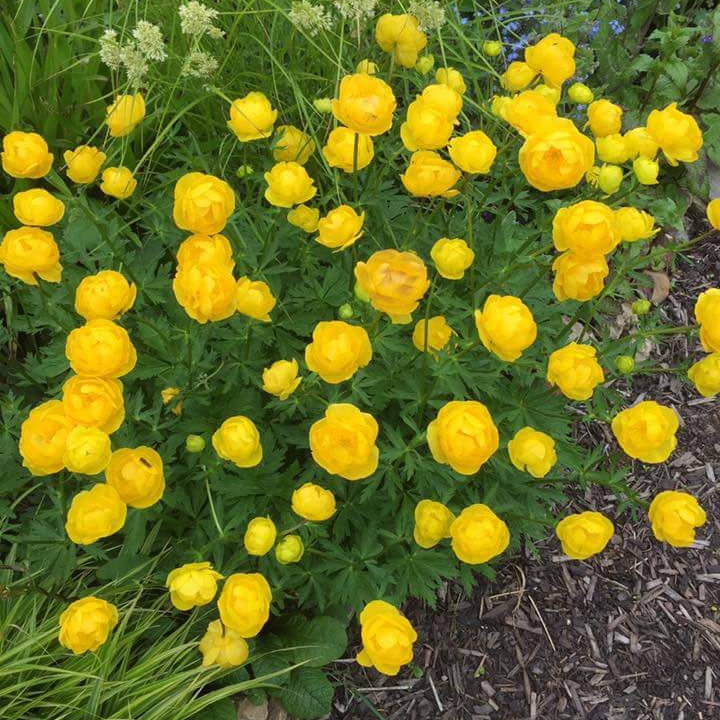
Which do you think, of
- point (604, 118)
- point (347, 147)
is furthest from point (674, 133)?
point (347, 147)

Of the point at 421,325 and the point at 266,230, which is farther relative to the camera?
the point at 266,230

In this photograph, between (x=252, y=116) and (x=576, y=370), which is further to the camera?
(x=252, y=116)

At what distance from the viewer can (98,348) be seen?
3.86 feet

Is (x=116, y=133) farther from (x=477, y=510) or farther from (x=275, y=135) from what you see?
(x=477, y=510)

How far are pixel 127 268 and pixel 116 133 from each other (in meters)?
0.29

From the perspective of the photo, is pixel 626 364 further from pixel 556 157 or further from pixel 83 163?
pixel 83 163

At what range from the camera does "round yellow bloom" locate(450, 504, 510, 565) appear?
4.21 ft

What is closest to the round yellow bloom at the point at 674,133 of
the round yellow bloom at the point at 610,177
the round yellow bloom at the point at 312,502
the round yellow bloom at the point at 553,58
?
the round yellow bloom at the point at 610,177

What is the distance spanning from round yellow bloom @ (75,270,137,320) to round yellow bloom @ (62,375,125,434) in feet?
0.42

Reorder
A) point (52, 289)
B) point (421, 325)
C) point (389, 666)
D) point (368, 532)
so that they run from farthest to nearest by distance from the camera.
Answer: point (52, 289), point (368, 532), point (421, 325), point (389, 666)

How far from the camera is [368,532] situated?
1.60m

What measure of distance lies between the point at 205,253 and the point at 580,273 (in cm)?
65

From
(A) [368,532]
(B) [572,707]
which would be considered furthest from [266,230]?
(B) [572,707]

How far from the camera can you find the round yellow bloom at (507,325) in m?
1.24
